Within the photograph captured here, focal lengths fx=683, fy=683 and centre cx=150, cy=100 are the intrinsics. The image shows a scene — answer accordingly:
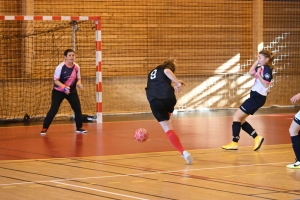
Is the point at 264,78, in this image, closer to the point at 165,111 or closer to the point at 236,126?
the point at 236,126

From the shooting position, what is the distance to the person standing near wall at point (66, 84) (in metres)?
14.9

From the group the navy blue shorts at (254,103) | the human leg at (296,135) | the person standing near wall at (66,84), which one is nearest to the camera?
the human leg at (296,135)

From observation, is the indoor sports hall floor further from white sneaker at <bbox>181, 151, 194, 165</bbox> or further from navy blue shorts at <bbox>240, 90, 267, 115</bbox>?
navy blue shorts at <bbox>240, 90, 267, 115</bbox>

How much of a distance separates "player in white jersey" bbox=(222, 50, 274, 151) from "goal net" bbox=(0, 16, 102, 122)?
760 centimetres

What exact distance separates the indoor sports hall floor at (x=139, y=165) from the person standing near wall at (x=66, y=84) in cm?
39

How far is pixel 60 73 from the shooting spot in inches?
589

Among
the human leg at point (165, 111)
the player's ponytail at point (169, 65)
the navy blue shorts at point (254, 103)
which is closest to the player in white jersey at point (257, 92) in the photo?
the navy blue shorts at point (254, 103)

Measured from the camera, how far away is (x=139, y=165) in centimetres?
1052

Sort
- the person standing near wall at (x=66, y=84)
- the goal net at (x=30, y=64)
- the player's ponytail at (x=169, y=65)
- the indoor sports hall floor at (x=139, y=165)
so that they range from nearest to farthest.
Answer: the indoor sports hall floor at (x=139, y=165)
the player's ponytail at (x=169, y=65)
the person standing near wall at (x=66, y=84)
the goal net at (x=30, y=64)

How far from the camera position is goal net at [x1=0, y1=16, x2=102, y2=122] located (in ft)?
62.8

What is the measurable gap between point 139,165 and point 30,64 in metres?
9.84

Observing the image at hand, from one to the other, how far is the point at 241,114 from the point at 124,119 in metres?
7.13

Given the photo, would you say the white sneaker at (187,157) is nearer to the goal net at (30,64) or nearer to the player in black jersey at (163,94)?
the player in black jersey at (163,94)

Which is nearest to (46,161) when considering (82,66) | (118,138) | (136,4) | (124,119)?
(118,138)
